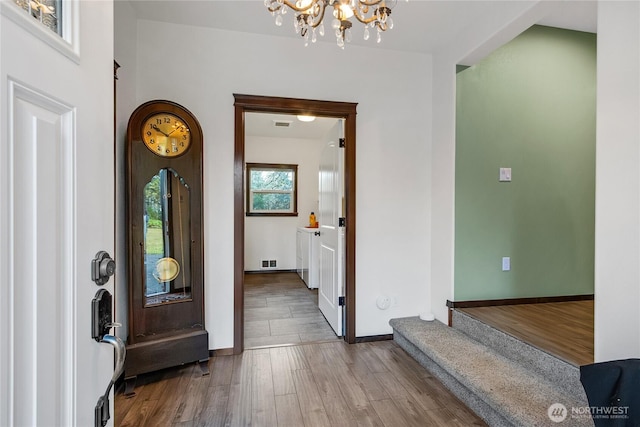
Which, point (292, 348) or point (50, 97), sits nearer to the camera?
point (50, 97)

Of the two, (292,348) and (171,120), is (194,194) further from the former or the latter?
(292,348)

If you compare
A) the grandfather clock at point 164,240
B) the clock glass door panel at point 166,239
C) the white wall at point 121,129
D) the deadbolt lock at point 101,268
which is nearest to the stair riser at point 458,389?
the grandfather clock at point 164,240

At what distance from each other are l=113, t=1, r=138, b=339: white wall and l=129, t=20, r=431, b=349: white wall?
18 centimetres

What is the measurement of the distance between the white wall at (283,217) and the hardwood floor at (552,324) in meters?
3.83

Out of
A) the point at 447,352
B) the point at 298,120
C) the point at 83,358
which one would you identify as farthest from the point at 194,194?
the point at 298,120

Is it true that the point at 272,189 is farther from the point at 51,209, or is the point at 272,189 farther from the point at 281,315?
the point at 51,209

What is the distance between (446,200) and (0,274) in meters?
2.83

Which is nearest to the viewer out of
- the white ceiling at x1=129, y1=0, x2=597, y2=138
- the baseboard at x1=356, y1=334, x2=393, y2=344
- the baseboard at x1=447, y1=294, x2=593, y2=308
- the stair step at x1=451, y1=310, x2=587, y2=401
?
the stair step at x1=451, y1=310, x2=587, y2=401

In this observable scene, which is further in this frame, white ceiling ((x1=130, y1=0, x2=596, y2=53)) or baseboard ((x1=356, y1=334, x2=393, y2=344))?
baseboard ((x1=356, y1=334, x2=393, y2=344))

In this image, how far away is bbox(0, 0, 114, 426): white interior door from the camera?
0.46 m

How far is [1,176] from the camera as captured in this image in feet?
1.48

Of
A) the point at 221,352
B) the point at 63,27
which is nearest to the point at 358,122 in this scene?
the point at 221,352

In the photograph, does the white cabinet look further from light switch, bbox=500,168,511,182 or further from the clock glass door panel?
light switch, bbox=500,168,511,182

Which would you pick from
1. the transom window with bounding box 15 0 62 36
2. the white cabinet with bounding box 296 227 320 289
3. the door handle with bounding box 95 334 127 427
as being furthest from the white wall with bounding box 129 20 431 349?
the transom window with bounding box 15 0 62 36
